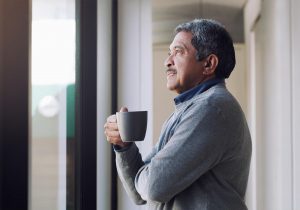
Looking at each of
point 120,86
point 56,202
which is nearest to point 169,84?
point 56,202

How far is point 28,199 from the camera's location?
3.61 ft

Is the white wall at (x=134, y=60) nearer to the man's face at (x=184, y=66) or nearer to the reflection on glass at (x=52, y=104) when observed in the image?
the reflection on glass at (x=52, y=104)

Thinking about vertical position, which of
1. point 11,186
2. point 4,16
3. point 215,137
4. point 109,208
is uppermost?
point 4,16

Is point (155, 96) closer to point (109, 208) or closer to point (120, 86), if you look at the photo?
point (120, 86)

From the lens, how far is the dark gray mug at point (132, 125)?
951mm

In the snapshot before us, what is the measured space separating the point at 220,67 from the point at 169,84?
122 mm

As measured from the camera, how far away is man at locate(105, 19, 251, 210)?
884mm

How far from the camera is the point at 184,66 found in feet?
3.33

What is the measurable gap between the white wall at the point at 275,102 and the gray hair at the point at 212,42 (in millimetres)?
1113

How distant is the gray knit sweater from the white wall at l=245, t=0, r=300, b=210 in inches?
45.1

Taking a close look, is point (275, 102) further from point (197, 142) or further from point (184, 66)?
point (197, 142)

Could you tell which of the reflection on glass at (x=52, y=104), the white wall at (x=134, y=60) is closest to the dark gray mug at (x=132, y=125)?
the reflection on glass at (x=52, y=104)

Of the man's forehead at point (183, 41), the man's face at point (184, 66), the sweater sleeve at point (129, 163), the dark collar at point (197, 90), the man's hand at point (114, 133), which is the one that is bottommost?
the sweater sleeve at point (129, 163)

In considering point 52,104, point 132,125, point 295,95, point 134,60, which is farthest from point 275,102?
point 132,125
